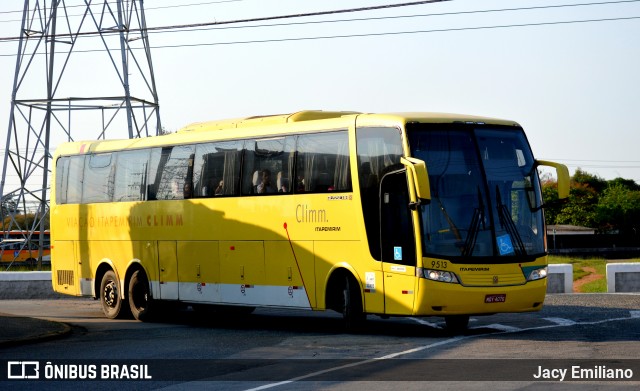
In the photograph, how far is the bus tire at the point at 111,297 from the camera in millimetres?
25234

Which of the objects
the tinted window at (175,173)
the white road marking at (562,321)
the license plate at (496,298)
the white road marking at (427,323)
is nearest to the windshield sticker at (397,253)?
the license plate at (496,298)

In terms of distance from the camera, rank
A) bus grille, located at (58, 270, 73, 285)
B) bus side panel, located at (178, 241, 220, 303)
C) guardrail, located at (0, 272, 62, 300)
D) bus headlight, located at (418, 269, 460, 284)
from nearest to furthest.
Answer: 1. bus headlight, located at (418, 269, 460, 284)
2. bus side panel, located at (178, 241, 220, 303)
3. bus grille, located at (58, 270, 73, 285)
4. guardrail, located at (0, 272, 62, 300)

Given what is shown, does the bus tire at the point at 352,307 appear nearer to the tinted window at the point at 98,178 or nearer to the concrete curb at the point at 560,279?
the tinted window at the point at 98,178

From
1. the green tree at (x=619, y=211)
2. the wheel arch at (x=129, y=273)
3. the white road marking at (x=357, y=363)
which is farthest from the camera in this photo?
the green tree at (x=619, y=211)

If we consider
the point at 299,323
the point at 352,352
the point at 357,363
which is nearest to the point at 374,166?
the point at 352,352

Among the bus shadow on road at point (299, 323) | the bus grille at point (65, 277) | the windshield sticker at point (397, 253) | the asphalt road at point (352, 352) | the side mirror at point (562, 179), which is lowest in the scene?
the bus shadow on road at point (299, 323)

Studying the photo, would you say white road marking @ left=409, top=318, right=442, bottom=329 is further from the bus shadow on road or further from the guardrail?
the guardrail

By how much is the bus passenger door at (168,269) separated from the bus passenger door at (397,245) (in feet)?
20.5

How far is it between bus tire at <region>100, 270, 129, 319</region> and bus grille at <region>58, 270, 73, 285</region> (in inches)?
53.6

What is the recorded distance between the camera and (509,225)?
1852 centimetres

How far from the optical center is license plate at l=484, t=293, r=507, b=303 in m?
18.1

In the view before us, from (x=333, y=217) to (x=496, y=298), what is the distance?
10.2ft

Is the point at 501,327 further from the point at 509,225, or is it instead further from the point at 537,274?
the point at 509,225

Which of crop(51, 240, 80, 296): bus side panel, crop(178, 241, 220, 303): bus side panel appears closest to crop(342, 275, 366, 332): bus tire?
crop(178, 241, 220, 303): bus side panel
